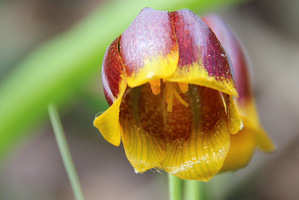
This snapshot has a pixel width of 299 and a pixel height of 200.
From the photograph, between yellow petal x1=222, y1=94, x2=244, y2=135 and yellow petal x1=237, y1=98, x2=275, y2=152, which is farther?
yellow petal x1=237, y1=98, x2=275, y2=152

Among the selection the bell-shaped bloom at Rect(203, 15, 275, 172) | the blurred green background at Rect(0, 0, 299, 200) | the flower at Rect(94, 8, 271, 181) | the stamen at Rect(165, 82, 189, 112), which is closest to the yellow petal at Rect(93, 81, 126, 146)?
the flower at Rect(94, 8, 271, 181)

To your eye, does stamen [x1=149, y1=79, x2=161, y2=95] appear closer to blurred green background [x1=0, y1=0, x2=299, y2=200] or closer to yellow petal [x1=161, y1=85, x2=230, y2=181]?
yellow petal [x1=161, y1=85, x2=230, y2=181]

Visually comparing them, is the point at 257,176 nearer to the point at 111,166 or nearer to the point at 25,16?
the point at 111,166

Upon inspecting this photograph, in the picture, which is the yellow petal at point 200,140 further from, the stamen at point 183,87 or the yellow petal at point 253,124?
the yellow petal at point 253,124

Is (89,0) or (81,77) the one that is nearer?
(81,77)

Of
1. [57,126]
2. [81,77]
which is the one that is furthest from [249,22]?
[57,126]

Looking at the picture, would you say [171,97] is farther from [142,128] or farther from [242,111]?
[242,111]

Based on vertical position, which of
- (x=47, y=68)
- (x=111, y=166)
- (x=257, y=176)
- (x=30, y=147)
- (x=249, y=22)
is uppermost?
(x=47, y=68)

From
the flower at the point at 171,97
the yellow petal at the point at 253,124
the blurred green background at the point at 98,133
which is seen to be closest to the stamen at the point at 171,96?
the flower at the point at 171,97
